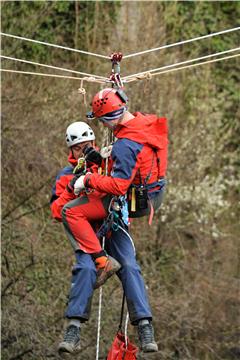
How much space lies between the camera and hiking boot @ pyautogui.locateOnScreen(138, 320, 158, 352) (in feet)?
23.6

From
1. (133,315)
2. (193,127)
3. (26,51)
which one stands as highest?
(26,51)

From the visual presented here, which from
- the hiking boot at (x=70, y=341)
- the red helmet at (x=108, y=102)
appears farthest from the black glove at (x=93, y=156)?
the hiking boot at (x=70, y=341)

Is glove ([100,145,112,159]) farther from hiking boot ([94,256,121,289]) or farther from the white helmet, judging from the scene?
hiking boot ([94,256,121,289])

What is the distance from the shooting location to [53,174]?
44.4ft

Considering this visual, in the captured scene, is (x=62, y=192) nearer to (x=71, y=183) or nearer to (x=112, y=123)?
(x=71, y=183)

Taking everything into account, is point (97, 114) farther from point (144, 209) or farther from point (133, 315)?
point (133, 315)

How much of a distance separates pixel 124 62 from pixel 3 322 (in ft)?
12.4

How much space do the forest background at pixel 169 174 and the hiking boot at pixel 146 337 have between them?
17.7 ft

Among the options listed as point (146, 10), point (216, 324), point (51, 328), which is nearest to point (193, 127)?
point (146, 10)

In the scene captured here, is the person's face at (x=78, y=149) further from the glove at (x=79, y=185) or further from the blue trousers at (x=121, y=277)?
the blue trousers at (x=121, y=277)

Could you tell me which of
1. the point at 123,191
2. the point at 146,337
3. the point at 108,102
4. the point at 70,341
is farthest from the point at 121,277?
the point at 108,102

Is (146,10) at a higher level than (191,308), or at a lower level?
higher

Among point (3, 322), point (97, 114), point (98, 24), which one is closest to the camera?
point (97, 114)

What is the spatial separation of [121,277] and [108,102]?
3.87 ft
